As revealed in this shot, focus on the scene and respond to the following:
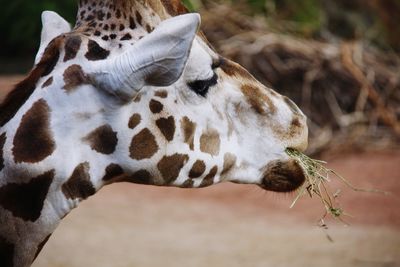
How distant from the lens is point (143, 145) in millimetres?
2936

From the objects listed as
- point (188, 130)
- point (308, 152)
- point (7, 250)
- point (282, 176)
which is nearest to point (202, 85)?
point (188, 130)

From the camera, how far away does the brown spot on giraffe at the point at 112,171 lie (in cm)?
287

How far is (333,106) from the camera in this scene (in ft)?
Answer: 35.6

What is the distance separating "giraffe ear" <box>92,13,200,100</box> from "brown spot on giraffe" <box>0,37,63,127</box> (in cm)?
21

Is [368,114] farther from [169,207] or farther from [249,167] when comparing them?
[249,167]

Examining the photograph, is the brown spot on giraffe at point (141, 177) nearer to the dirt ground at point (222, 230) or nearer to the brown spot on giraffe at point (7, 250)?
the brown spot on giraffe at point (7, 250)

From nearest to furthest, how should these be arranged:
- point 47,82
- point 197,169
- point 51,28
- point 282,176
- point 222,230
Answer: point 47,82, point 197,169, point 51,28, point 282,176, point 222,230

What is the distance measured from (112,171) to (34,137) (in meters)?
0.28

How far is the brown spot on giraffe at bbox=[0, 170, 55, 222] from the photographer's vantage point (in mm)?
2781

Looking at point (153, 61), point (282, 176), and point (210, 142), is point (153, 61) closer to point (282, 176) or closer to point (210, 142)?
point (210, 142)

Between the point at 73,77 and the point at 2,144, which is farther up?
the point at 73,77

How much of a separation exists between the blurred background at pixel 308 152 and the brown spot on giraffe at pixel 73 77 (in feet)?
7.81

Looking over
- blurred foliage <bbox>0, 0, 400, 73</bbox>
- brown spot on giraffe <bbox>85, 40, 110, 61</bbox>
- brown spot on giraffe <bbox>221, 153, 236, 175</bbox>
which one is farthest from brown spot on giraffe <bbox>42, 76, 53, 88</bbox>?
blurred foliage <bbox>0, 0, 400, 73</bbox>

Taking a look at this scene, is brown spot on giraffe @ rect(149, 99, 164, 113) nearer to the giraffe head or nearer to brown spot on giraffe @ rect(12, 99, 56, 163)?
the giraffe head
